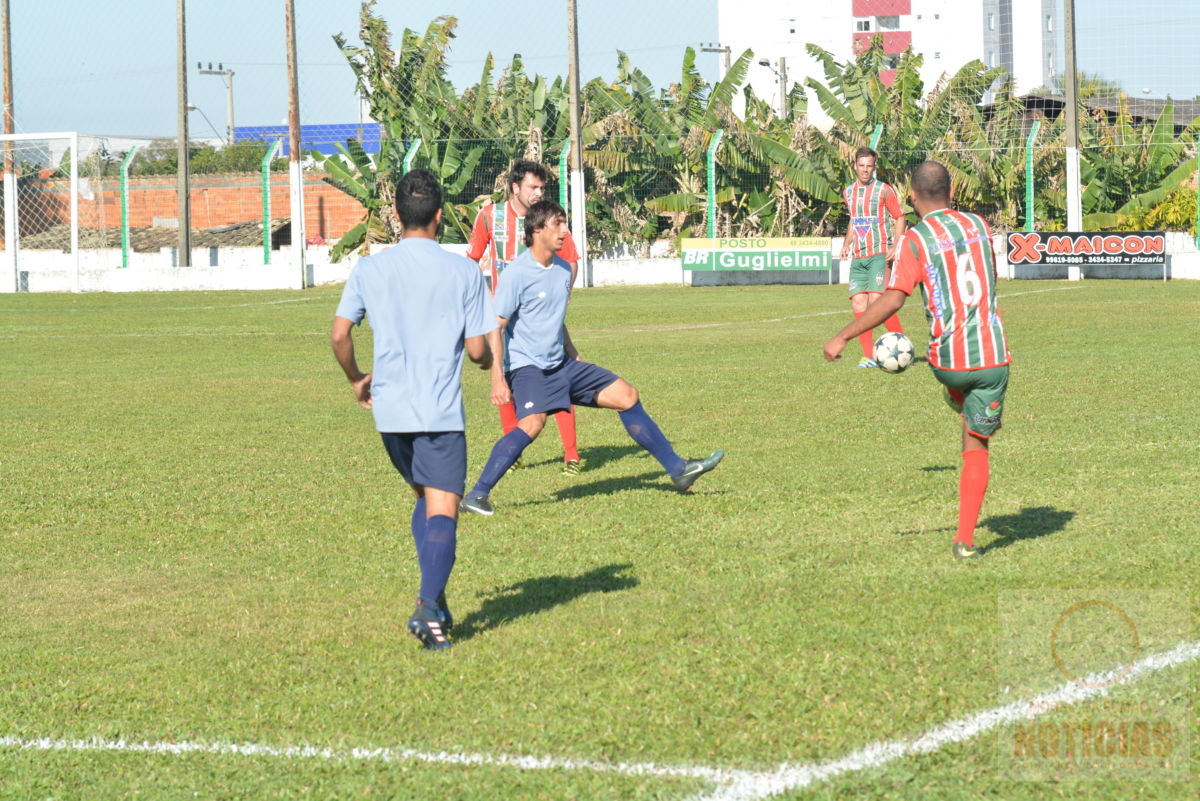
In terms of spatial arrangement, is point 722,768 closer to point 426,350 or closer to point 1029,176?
point 426,350

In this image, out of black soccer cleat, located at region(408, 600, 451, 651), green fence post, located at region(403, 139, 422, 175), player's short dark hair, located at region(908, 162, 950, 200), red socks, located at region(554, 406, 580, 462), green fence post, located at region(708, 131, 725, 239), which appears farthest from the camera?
green fence post, located at region(403, 139, 422, 175)

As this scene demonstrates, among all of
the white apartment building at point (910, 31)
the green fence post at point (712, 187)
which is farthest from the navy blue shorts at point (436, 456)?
the white apartment building at point (910, 31)

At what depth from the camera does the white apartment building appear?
3725 inches

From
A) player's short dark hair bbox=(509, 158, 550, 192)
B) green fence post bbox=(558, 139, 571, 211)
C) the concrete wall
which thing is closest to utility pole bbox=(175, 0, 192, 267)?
the concrete wall

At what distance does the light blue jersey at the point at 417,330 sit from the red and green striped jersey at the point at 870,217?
1108 centimetres

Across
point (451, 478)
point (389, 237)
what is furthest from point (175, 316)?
point (451, 478)

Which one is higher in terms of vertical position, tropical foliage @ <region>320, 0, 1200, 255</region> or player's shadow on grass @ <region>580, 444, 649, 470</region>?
tropical foliage @ <region>320, 0, 1200, 255</region>

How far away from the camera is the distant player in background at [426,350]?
18.4 feet

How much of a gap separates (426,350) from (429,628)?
101 centimetres

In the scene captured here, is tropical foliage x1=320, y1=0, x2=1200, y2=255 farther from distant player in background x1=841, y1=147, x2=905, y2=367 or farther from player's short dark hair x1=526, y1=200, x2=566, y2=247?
player's short dark hair x1=526, y1=200, x2=566, y2=247

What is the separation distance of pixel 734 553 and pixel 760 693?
2.20m

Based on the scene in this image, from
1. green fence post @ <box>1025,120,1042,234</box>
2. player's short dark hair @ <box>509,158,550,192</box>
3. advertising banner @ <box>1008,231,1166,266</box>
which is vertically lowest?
Answer: player's short dark hair @ <box>509,158,550,192</box>

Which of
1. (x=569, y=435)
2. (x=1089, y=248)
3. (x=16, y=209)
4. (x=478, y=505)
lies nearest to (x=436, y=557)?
(x=478, y=505)

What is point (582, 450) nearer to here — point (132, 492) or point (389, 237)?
point (132, 492)
